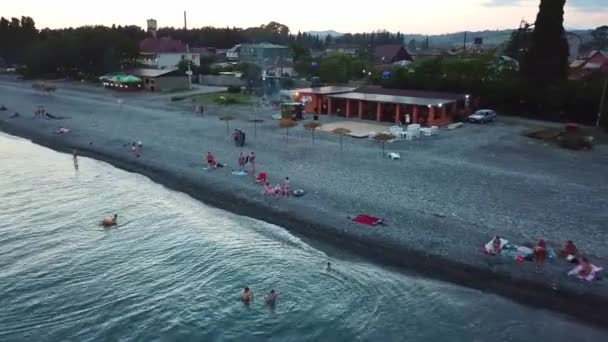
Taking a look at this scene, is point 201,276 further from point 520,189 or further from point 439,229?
point 520,189

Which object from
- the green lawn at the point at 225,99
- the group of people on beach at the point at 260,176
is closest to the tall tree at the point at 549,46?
the green lawn at the point at 225,99

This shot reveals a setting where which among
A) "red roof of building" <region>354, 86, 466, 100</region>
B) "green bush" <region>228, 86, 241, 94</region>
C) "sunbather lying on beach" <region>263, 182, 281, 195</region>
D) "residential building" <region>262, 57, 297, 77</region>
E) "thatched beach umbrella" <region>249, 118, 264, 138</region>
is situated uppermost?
"residential building" <region>262, 57, 297, 77</region>

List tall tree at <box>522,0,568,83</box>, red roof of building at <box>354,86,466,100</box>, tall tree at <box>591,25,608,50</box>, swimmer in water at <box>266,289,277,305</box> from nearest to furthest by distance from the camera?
swimmer in water at <box>266,289,277,305</box>
red roof of building at <box>354,86,466,100</box>
tall tree at <box>522,0,568,83</box>
tall tree at <box>591,25,608,50</box>

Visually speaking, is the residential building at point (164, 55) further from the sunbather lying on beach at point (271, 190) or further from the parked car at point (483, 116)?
the sunbather lying on beach at point (271, 190)

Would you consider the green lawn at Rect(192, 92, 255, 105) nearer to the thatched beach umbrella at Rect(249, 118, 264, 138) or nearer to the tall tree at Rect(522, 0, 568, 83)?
the thatched beach umbrella at Rect(249, 118, 264, 138)

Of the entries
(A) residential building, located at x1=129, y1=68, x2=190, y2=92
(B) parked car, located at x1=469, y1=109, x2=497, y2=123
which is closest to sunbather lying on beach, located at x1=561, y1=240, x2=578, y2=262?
(B) parked car, located at x1=469, y1=109, x2=497, y2=123

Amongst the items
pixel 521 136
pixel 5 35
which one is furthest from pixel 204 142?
pixel 5 35
